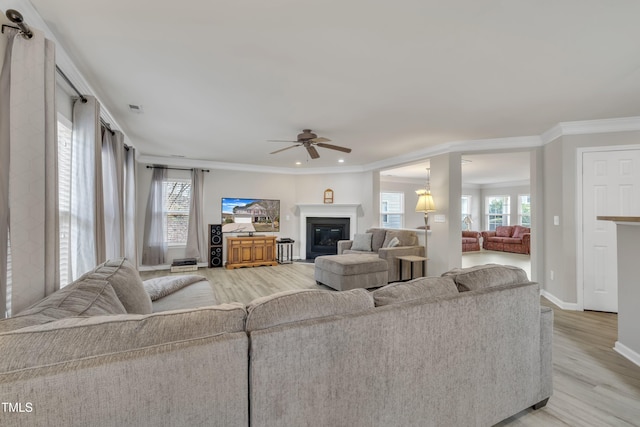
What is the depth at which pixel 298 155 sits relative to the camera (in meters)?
5.52

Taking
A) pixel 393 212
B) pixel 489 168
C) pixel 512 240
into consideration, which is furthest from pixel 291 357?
pixel 512 240

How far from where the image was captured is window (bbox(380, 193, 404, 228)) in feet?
29.2

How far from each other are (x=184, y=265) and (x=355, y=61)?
17.3 feet

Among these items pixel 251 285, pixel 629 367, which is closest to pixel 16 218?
pixel 251 285

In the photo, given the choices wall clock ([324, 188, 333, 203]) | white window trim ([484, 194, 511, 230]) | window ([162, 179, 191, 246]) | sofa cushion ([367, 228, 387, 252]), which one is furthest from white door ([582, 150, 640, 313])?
white window trim ([484, 194, 511, 230])

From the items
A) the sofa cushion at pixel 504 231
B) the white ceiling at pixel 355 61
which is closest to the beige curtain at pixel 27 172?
the white ceiling at pixel 355 61

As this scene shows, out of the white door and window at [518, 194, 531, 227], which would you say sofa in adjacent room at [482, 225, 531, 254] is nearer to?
window at [518, 194, 531, 227]

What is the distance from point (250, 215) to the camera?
6.75m

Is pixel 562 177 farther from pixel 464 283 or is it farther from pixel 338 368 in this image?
pixel 338 368

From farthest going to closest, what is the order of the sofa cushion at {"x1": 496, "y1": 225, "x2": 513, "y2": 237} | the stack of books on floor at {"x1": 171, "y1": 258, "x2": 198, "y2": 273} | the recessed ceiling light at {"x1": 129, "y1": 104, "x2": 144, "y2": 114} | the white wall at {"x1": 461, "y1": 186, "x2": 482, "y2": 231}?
the white wall at {"x1": 461, "y1": 186, "x2": 482, "y2": 231}, the sofa cushion at {"x1": 496, "y1": 225, "x2": 513, "y2": 237}, the stack of books on floor at {"x1": 171, "y1": 258, "x2": 198, "y2": 273}, the recessed ceiling light at {"x1": 129, "y1": 104, "x2": 144, "y2": 114}

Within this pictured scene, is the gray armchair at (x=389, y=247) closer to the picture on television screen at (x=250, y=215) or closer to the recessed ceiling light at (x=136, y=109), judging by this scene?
the picture on television screen at (x=250, y=215)

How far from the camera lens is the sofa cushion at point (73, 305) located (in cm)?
100

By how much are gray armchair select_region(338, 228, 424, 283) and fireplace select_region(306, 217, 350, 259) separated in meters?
0.99

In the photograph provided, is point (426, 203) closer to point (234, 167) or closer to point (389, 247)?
point (389, 247)
